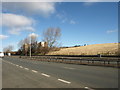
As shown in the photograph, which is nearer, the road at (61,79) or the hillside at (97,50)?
the road at (61,79)

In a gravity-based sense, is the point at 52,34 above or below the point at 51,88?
above

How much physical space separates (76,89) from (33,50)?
3702 inches

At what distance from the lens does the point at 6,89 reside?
7.92 m

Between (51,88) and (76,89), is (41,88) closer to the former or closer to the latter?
(51,88)

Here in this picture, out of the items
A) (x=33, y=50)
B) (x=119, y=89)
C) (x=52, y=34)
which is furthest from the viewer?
(x=33, y=50)

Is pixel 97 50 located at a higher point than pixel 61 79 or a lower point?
higher

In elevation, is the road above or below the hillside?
below

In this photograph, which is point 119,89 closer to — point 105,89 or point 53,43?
point 105,89

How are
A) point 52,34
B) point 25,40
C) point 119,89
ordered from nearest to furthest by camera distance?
point 119,89, point 52,34, point 25,40

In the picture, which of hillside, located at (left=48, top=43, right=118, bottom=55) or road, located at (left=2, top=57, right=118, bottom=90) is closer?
road, located at (left=2, top=57, right=118, bottom=90)

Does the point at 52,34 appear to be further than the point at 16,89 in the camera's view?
Yes

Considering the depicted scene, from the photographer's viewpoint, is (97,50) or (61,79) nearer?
(61,79)

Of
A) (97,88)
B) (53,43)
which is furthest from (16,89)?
(53,43)

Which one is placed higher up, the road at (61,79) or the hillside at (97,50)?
the hillside at (97,50)
